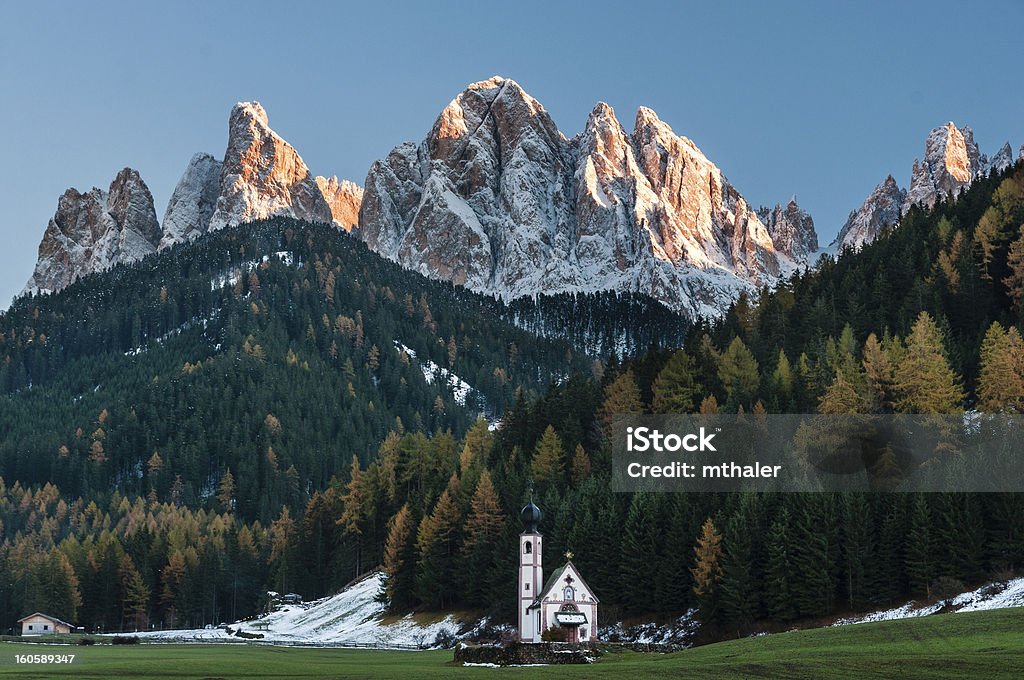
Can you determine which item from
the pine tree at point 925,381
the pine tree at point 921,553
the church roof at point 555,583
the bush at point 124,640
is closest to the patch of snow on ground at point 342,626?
the bush at point 124,640

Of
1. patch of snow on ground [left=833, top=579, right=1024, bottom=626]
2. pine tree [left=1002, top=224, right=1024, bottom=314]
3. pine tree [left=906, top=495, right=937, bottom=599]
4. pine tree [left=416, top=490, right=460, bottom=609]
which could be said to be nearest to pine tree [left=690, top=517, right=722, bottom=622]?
patch of snow on ground [left=833, top=579, right=1024, bottom=626]

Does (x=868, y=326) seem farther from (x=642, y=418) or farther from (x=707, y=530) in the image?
(x=707, y=530)

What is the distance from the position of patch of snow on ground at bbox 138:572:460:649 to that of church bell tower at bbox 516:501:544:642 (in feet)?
44.6

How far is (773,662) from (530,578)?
36215mm

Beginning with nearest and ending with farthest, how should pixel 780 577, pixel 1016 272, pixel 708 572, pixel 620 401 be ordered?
pixel 780 577 → pixel 708 572 → pixel 1016 272 → pixel 620 401

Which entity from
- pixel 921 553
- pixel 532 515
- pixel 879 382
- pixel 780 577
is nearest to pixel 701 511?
pixel 780 577

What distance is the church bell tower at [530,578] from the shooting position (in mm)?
82688

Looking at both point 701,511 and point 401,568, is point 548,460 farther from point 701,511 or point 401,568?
point 701,511

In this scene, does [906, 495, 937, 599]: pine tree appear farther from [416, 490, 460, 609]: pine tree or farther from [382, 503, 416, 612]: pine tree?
[382, 503, 416, 612]: pine tree

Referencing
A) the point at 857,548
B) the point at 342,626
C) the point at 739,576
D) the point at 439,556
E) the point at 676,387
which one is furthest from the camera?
the point at 676,387

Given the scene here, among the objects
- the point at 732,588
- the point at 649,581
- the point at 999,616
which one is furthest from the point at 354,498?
the point at 999,616

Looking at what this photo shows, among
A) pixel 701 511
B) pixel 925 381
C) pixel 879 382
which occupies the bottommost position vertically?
pixel 701 511

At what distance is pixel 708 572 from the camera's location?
7975 cm

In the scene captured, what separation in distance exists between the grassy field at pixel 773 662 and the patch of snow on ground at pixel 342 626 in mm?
30684
